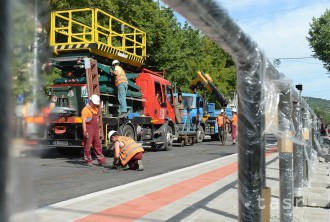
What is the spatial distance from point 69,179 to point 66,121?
365 centimetres

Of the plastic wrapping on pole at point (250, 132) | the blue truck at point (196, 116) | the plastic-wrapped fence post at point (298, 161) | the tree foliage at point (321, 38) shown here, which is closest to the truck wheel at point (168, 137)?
the blue truck at point (196, 116)

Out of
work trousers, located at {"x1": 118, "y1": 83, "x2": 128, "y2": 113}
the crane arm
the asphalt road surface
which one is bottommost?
the asphalt road surface

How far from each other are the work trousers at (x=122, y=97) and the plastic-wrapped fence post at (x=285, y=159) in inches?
337

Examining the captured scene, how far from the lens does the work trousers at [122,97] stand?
42.2 ft

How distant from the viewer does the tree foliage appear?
39.0m

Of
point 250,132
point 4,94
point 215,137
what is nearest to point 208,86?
point 215,137

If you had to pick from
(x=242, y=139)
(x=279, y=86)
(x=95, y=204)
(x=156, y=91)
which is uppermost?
(x=156, y=91)

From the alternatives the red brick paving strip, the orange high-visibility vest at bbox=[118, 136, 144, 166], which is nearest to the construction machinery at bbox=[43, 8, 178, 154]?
the orange high-visibility vest at bbox=[118, 136, 144, 166]

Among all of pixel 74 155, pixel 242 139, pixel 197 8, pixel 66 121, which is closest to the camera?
pixel 197 8

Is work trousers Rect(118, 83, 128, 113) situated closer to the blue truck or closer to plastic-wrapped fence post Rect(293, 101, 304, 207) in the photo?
the blue truck

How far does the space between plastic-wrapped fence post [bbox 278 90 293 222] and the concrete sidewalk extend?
81 cm

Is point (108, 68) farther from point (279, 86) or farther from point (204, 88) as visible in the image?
point (204, 88)

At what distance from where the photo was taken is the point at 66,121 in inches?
464

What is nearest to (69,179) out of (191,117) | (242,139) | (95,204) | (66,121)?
(95,204)
